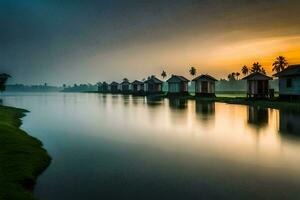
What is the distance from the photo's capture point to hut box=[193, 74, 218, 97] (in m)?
81.9

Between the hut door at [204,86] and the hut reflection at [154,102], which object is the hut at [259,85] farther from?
the hut door at [204,86]

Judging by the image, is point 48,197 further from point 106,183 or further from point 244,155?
point 244,155

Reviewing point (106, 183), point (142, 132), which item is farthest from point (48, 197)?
point (142, 132)

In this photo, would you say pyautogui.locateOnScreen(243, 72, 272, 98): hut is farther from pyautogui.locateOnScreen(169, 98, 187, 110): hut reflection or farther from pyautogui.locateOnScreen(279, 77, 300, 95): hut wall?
pyautogui.locateOnScreen(169, 98, 187, 110): hut reflection

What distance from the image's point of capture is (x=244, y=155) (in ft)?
57.2

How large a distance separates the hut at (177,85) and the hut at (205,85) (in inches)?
428

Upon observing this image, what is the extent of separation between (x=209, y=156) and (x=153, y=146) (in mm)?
4371

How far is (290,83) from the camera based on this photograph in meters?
52.2

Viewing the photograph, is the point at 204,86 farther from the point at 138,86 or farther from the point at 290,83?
the point at 138,86

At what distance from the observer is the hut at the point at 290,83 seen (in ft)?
166

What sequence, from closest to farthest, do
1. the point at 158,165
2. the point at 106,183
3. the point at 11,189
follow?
the point at 11,189 < the point at 106,183 < the point at 158,165

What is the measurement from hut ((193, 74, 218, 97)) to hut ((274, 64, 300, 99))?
2781cm

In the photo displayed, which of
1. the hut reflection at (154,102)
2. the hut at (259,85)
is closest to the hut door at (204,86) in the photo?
the hut reflection at (154,102)

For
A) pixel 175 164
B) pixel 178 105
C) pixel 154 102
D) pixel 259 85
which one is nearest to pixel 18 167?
pixel 175 164
